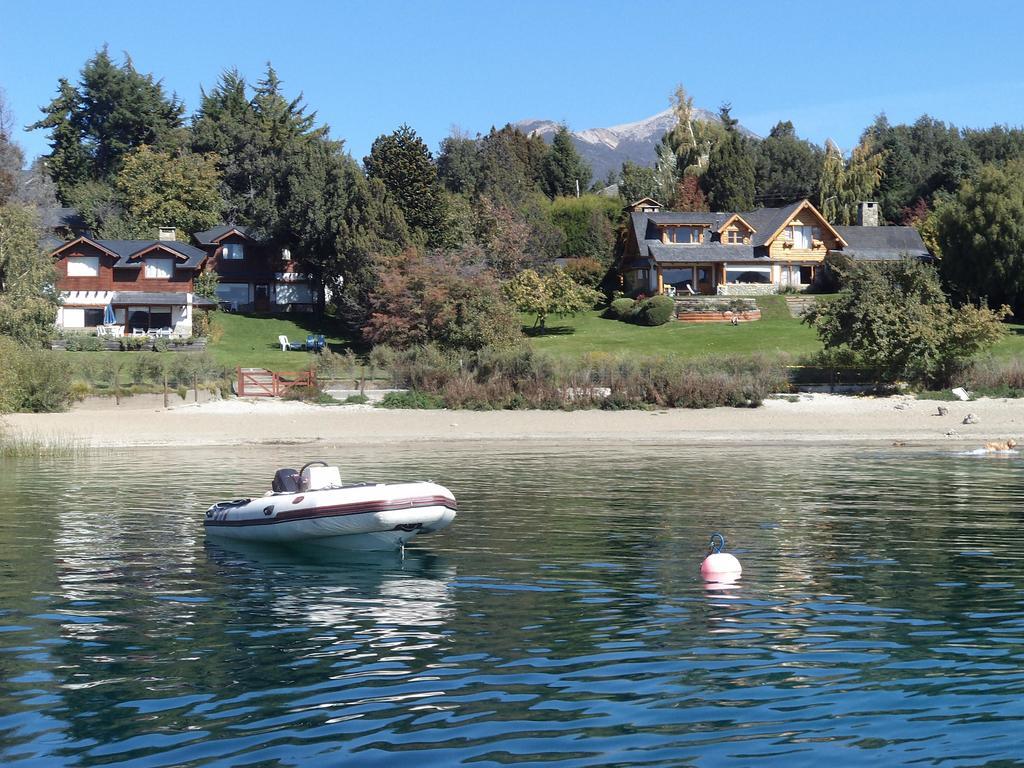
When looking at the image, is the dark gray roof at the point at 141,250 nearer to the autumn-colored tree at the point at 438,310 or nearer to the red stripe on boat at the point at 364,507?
the autumn-colored tree at the point at 438,310

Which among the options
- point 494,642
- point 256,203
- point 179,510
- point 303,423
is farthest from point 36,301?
point 494,642

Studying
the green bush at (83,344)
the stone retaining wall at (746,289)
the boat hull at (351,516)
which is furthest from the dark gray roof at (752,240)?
the boat hull at (351,516)

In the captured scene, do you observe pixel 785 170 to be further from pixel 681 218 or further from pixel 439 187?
pixel 439 187

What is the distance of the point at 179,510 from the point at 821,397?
31023 millimetres

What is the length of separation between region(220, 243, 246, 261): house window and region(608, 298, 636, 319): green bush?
1180 inches

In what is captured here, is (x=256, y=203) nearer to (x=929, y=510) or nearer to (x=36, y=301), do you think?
(x=36, y=301)

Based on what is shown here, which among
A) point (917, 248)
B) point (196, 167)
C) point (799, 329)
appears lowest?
point (799, 329)

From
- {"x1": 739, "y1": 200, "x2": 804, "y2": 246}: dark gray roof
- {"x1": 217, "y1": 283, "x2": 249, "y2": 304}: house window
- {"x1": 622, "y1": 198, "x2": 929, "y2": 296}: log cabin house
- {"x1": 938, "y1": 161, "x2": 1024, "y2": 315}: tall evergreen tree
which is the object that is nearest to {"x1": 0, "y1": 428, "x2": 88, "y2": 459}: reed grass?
{"x1": 622, "y1": 198, "x2": 929, "y2": 296}: log cabin house

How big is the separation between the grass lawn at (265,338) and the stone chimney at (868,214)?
45551mm

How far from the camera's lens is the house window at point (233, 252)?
92.8 m

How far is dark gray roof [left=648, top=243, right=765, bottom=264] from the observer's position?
8450cm

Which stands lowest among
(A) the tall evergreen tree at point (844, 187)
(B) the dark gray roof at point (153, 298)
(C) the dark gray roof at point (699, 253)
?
(B) the dark gray roof at point (153, 298)

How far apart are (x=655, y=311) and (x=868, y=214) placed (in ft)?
111

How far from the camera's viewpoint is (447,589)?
1720cm
